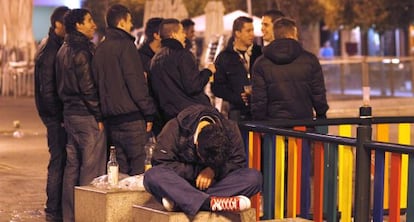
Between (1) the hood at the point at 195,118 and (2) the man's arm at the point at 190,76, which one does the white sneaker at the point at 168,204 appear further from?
(2) the man's arm at the point at 190,76

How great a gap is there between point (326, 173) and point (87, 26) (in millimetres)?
2656

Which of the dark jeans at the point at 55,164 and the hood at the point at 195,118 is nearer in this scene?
the hood at the point at 195,118

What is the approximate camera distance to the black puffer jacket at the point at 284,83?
9.77 meters

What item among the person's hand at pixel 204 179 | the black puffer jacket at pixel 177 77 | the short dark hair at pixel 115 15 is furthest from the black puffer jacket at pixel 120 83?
the person's hand at pixel 204 179

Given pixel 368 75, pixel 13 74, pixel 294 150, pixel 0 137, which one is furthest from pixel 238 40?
pixel 13 74

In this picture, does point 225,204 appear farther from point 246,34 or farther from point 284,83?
point 246,34

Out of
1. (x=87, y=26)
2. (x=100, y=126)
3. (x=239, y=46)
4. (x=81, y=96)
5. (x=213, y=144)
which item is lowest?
(x=100, y=126)

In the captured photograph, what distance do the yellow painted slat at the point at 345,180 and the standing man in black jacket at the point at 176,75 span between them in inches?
89.8

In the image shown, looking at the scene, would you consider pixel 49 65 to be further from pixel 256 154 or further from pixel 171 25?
pixel 256 154

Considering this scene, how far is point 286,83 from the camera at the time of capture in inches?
385

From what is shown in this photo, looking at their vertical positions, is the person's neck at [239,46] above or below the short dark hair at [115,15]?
below

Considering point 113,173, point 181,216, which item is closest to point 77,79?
point 113,173

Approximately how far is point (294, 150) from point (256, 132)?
446 millimetres

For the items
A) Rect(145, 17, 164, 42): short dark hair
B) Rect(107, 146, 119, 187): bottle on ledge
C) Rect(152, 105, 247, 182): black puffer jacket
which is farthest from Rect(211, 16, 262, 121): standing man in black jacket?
Rect(152, 105, 247, 182): black puffer jacket
